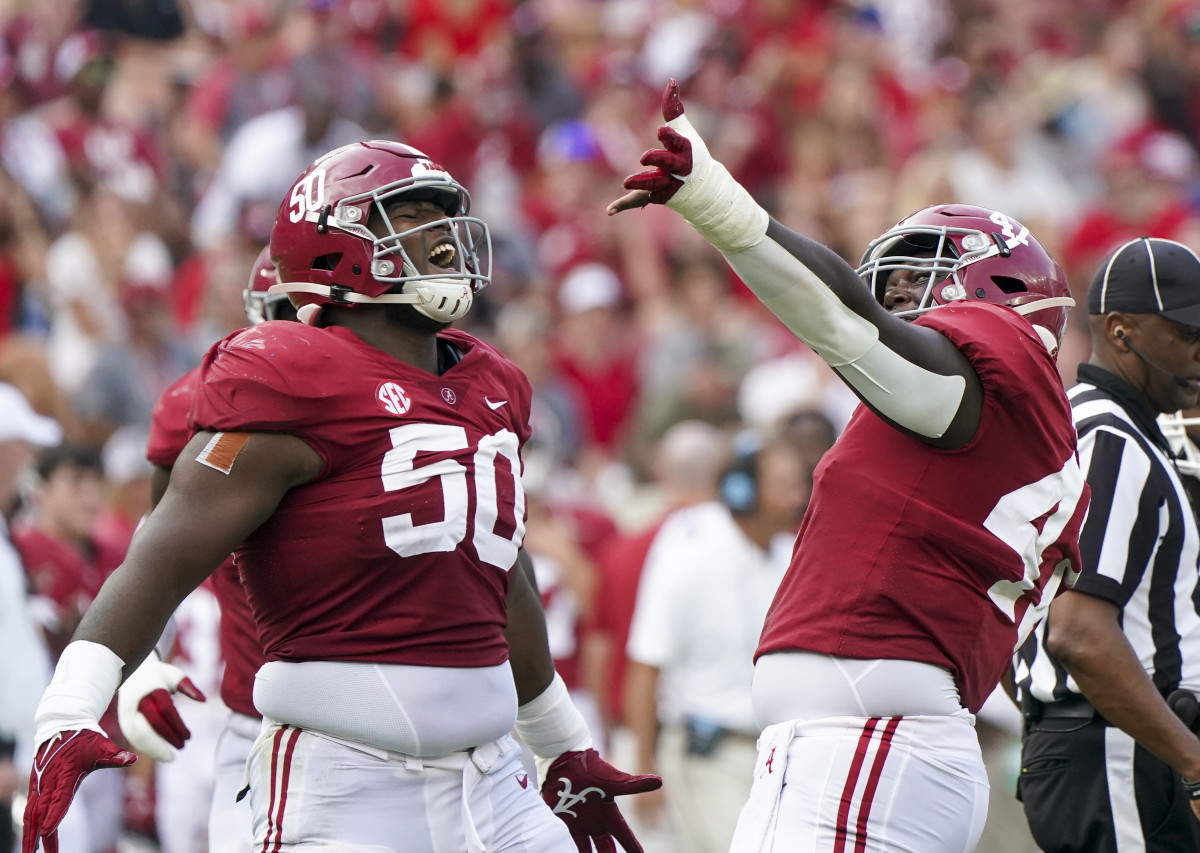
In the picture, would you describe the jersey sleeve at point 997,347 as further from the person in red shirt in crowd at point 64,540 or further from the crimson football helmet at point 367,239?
the person in red shirt in crowd at point 64,540

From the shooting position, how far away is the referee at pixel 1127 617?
404 centimetres

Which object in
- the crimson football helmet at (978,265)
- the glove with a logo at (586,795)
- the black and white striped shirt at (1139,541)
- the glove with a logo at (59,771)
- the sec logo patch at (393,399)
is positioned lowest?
the glove with a logo at (586,795)

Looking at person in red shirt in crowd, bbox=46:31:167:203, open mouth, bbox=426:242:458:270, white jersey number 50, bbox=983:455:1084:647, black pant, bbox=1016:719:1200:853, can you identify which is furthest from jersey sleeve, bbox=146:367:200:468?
person in red shirt in crowd, bbox=46:31:167:203

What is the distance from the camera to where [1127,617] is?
424 centimetres

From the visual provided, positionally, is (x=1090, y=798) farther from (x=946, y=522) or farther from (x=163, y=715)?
(x=163, y=715)

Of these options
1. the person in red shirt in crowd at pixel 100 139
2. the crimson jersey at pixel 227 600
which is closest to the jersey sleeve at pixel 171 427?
the crimson jersey at pixel 227 600

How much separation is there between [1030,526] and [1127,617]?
92cm

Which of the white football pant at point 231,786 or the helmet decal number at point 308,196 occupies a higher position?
the helmet decal number at point 308,196

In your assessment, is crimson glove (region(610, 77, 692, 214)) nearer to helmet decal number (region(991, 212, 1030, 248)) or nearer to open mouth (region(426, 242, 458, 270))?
open mouth (region(426, 242, 458, 270))

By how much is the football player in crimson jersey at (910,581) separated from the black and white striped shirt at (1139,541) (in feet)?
2.05

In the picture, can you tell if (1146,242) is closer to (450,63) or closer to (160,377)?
(160,377)

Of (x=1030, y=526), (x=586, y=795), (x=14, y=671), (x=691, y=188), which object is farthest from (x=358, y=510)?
(x=14, y=671)

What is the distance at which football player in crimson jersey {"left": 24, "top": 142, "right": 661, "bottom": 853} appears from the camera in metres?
3.27

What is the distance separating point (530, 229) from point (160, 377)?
9.89 feet
